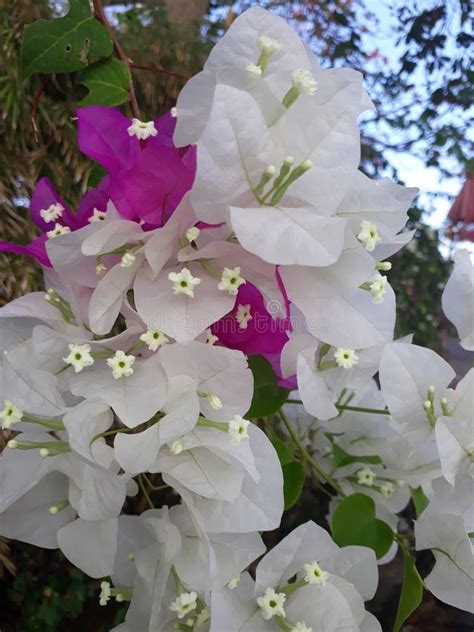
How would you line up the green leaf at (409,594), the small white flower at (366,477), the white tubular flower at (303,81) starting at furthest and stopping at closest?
1. the small white flower at (366,477)
2. the green leaf at (409,594)
3. the white tubular flower at (303,81)

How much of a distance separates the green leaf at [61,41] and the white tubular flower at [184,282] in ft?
0.66

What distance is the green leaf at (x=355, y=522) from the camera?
42 centimetres

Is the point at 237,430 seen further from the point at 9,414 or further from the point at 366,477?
the point at 366,477

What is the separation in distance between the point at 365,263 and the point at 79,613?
0.76 meters

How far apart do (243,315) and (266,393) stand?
0.26 ft

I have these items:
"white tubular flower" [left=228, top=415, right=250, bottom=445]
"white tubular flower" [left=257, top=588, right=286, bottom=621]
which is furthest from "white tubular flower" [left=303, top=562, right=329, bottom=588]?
"white tubular flower" [left=228, top=415, right=250, bottom=445]

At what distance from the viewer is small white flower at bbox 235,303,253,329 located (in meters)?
0.31

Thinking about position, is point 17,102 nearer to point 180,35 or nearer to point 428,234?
point 180,35

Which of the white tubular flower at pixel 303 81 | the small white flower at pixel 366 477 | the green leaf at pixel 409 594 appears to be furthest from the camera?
the small white flower at pixel 366 477

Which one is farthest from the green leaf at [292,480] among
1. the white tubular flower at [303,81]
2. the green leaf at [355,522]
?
the white tubular flower at [303,81]

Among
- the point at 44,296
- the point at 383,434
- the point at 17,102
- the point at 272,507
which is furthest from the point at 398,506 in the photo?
the point at 17,102

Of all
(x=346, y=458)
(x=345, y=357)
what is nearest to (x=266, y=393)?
(x=345, y=357)

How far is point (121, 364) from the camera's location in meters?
0.28

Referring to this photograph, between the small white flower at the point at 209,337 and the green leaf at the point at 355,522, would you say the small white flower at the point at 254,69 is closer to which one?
the small white flower at the point at 209,337
